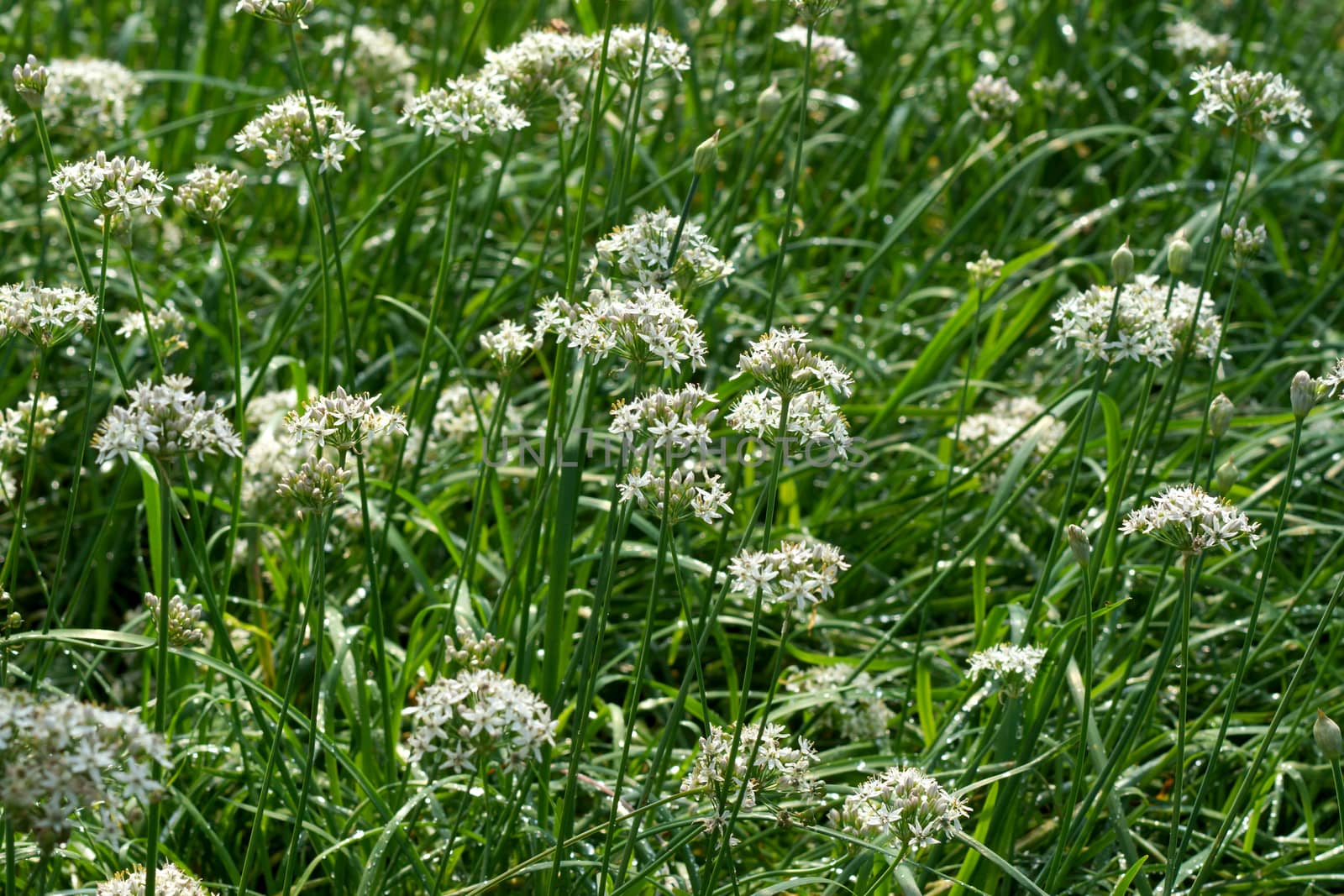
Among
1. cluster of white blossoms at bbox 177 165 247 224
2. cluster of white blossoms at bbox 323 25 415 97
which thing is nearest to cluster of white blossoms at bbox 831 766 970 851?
cluster of white blossoms at bbox 177 165 247 224

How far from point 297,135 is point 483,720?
4.27ft

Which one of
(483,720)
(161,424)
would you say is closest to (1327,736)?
(483,720)

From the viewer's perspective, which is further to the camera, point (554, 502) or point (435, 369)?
point (435, 369)

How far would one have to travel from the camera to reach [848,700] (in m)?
2.94

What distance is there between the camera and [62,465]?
400cm

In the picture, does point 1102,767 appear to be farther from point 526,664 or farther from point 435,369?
point 435,369

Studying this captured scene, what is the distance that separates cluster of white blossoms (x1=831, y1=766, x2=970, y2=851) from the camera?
6.34 feet

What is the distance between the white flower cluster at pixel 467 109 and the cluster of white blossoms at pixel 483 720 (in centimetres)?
126

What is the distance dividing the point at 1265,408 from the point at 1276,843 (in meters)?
1.70

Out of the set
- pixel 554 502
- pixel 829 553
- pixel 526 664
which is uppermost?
pixel 829 553

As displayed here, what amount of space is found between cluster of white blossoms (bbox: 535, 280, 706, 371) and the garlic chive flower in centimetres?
84

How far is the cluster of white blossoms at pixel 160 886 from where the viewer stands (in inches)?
72.8

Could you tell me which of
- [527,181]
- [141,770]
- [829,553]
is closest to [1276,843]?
[829,553]

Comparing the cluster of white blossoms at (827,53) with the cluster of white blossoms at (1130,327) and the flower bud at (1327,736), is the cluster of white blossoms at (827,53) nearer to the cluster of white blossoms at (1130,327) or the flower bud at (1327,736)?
the cluster of white blossoms at (1130,327)
